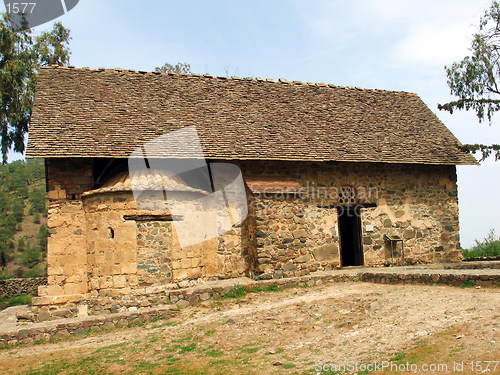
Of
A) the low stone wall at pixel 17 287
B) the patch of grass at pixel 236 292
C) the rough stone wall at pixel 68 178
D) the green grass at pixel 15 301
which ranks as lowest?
the green grass at pixel 15 301

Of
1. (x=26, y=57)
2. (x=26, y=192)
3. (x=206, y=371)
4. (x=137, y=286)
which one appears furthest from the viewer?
(x=26, y=192)

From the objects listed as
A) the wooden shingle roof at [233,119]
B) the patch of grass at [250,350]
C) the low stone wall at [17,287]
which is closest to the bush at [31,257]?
the low stone wall at [17,287]

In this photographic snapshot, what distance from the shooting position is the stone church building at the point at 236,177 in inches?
444

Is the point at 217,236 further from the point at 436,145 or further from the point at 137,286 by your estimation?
the point at 436,145

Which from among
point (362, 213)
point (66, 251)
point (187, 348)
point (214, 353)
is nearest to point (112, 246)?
point (66, 251)

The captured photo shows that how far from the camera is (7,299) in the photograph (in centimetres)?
1944

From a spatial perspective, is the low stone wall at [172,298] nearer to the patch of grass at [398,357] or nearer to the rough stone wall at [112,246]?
the rough stone wall at [112,246]

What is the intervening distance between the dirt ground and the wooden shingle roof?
14.3ft

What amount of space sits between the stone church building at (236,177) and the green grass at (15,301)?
7.92 m

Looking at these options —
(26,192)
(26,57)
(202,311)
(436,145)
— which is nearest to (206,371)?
(202,311)

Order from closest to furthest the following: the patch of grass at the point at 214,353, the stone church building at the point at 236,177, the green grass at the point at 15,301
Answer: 1. the patch of grass at the point at 214,353
2. the stone church building at the point at 236,177
3. the green grass at the point at 15,301

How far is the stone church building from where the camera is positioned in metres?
11.3

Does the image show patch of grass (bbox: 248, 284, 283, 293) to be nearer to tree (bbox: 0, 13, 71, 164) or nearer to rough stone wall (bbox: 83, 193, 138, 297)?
rough stone wall (bbox: 83, 193, 138, 297)

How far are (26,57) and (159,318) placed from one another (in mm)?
16406
